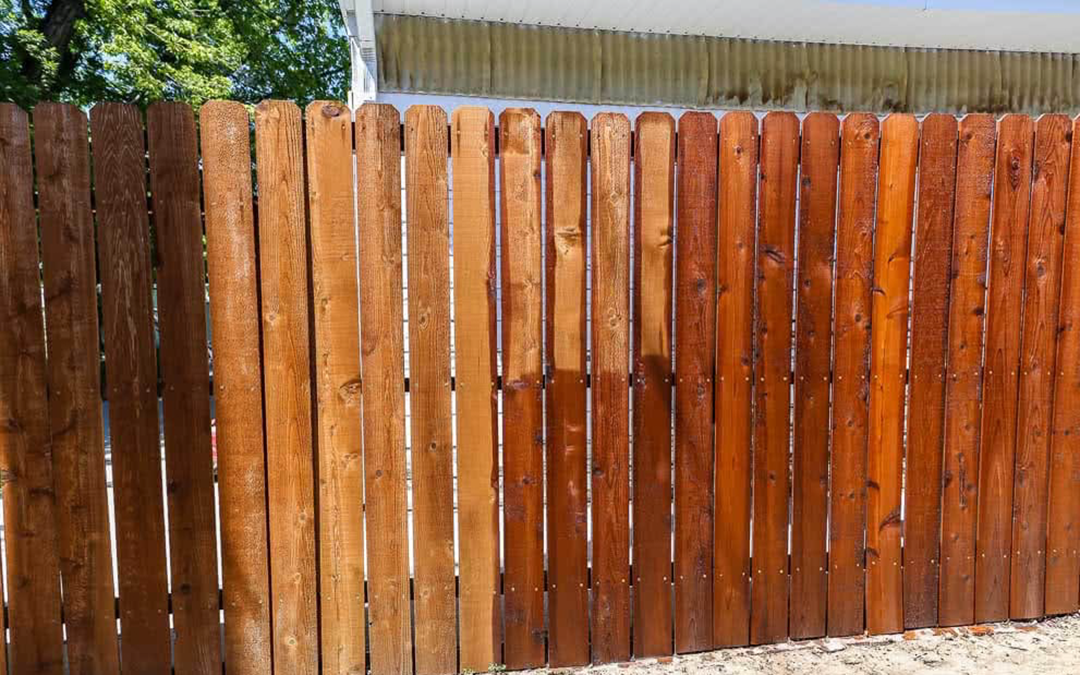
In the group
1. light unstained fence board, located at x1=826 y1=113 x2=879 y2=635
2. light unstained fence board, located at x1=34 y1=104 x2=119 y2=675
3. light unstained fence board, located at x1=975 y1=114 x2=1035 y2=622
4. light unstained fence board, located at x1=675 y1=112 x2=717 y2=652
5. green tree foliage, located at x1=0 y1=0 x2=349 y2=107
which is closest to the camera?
light unstained fence board, located at x1=34 y1=104 x2=119 y2=675

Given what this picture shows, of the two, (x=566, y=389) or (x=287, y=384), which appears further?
(x=566, y=389)

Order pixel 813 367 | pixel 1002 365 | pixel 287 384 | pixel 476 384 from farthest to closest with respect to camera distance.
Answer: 1. pixel 1002 365
2. pixel 813 367
3. pixel 476 384
4. pixel 287 384

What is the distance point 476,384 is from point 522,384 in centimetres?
17

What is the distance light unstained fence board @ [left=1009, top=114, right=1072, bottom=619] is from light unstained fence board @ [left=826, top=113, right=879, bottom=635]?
2.33 ft

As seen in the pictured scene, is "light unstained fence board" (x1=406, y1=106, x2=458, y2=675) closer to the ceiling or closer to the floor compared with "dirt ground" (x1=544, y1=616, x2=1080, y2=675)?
closer to the ceiling

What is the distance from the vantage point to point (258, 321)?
2445 mm

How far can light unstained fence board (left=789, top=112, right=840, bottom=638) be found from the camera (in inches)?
106

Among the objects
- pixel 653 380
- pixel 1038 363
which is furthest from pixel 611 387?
pixel 1038 363

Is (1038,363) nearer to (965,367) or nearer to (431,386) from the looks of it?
(965,367)

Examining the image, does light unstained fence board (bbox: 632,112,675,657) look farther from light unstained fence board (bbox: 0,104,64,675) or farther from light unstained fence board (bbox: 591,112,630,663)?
light unstained fence board (bbox: 0,104,64,675)

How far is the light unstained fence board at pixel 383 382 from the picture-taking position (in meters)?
2.45

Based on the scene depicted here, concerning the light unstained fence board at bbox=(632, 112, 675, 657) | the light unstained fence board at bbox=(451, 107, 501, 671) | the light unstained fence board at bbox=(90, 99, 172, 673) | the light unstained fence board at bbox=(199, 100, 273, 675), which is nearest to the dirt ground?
the light unstained fence board at bbox=(632, 112, 675, 657)

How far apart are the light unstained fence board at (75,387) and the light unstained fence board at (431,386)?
1.04 m

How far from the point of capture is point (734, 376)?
2.74 meters
